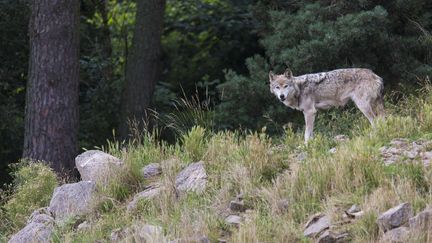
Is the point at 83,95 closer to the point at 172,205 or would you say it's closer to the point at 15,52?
the point at 15,52

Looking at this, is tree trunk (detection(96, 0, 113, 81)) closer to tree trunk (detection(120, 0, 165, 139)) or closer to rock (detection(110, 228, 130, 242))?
tree trunk (detection(120, 0, 165, 139))

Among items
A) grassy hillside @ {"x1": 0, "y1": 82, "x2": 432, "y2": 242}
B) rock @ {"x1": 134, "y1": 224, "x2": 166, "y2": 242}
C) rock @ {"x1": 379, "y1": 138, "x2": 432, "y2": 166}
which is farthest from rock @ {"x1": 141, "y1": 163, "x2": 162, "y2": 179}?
rock @ {"x1": 379, "y1": 138, "x2": 432, "y2": 166}

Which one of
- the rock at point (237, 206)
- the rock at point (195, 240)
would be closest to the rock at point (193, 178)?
the rock at point (237, 206)

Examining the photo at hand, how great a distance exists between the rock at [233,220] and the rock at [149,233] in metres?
0.74

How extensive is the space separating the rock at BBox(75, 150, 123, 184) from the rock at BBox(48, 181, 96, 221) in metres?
0.17

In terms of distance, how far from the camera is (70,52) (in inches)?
659

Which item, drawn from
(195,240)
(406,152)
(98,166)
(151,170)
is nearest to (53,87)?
(98,166)

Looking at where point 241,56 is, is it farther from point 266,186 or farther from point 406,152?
point 406,152

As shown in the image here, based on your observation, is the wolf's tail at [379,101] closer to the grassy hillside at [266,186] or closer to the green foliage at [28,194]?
the grassy hillside at [266,186]

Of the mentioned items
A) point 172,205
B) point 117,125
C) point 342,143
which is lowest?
point 117,125

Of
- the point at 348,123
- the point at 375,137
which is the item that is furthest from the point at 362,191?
the point at 348,123

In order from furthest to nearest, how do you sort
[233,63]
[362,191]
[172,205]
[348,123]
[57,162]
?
1. [233,63]
2. [57,162]
3. [348,123]
4. [172,205]
5. [362,191]

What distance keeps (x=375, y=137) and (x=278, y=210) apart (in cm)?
190

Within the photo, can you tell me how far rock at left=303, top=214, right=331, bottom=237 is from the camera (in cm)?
967
